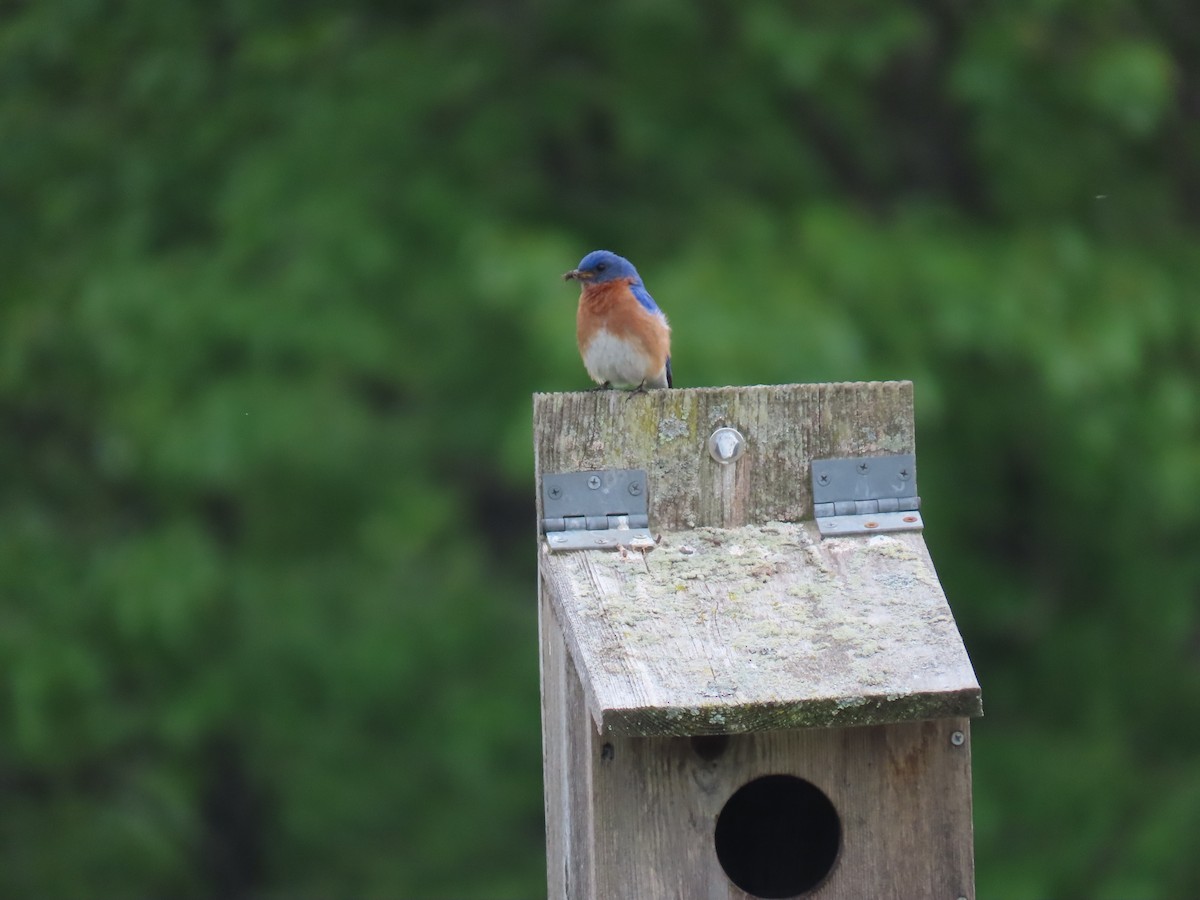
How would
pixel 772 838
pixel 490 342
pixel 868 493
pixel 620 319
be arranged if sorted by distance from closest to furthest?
pixel 868 493 → pixel 772 838 → pixel 620 319 → pixel 490 342

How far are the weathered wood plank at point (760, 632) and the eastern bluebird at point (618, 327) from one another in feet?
4.27

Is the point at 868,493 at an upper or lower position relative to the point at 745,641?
upper

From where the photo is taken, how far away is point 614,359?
3.66m

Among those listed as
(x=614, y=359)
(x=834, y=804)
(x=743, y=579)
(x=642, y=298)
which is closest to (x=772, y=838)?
(x=834, y=804)

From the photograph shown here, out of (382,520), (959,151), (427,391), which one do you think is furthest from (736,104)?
(382,520)

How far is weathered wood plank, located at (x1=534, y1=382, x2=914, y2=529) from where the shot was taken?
7.73ft

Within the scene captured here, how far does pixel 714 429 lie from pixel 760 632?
36cm

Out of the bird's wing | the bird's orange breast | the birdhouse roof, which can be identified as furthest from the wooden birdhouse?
the bird's wing

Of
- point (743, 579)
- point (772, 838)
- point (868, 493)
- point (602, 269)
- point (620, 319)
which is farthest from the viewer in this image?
point (602, 269)

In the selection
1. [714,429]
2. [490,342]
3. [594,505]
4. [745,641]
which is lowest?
[745,641]

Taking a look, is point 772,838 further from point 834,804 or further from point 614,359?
point 614,359

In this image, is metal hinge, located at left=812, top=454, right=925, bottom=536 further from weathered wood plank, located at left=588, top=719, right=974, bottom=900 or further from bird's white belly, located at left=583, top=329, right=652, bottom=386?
bird's white belly, located at left=583, top=329, right=652, bottom=386

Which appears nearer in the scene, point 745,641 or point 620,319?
point 745,641

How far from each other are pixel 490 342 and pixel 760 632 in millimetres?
4337
